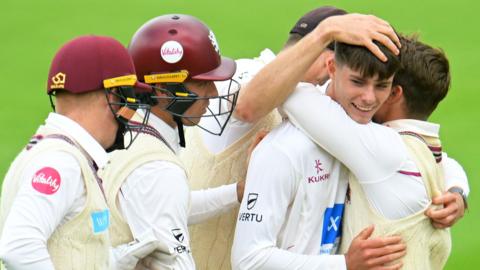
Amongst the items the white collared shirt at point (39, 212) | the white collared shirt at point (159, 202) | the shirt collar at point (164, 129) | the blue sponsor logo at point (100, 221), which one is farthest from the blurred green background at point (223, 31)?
the white collared shirt at point (39, 212)

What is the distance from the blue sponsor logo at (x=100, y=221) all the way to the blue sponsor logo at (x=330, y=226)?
102cm

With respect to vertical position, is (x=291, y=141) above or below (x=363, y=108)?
below

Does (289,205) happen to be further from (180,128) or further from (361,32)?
(361,32)

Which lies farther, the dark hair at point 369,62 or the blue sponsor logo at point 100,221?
the dark hair at point 369,62

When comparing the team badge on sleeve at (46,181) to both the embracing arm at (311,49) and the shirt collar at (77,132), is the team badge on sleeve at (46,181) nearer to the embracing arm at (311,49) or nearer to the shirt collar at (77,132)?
the shirt collar at (77,132)

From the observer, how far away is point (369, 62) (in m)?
4.61

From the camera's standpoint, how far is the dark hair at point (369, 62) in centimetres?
462

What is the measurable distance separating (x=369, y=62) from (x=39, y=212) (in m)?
1.50

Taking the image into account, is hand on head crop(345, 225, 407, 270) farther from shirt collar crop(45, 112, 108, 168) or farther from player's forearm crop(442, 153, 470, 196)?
shirt collar crop(45, 112, 108, 168)

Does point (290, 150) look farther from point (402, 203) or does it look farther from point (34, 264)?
point (34, 264)

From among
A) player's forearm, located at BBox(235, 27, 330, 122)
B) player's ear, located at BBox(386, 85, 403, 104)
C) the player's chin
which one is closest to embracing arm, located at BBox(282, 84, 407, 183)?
player's forearm, located at BBox(235, 27, 330, 122)

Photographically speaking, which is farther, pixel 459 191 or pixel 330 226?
pixel 459 191

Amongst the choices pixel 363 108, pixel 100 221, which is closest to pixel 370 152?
pixel 363 108

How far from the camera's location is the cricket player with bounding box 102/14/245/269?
14.8 feet
